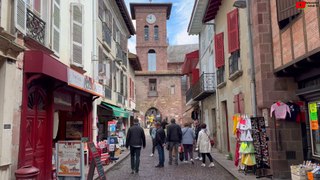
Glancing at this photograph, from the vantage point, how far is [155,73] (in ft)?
144

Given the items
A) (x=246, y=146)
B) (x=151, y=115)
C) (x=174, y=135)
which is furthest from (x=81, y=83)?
(x=151, y=115)

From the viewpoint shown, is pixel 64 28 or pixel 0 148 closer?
pixel 0 148

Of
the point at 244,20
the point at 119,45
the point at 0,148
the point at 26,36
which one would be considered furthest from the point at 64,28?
the point at 119,45

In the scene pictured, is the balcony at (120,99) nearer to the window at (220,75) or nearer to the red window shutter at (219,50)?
the window at (220,75)

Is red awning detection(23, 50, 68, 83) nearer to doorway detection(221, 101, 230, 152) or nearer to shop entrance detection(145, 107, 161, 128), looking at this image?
doorway detection(221, 101, 230, 152)

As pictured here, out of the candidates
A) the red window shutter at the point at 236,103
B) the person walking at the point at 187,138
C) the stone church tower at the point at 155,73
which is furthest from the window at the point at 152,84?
the red window shutter at the point at 236,103

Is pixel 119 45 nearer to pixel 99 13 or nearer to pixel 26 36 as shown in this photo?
pixel 99 13

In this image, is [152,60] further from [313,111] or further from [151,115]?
[313,111]

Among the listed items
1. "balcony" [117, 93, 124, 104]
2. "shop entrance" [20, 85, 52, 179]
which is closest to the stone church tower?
"balcony" [117, 93, 124, 104]

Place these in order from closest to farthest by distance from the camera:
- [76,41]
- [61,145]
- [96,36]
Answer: [61,145], [76,41], [96,36]

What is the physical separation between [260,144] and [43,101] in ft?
20.0

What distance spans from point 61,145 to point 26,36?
8.46 feet

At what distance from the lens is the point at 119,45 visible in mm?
21141

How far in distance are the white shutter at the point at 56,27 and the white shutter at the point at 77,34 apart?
1.24m
